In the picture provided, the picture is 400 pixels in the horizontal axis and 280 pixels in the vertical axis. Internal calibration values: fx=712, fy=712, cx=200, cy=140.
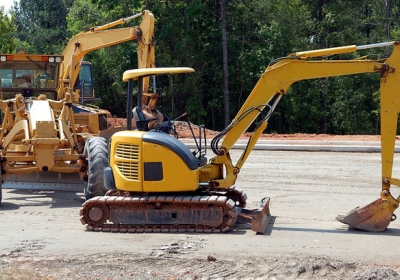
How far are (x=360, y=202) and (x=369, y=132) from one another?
937 inches

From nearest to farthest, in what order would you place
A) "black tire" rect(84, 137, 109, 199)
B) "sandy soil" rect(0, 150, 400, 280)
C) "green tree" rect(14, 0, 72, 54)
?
"sandy soil" rect(0, 150, 400, 280) → "black tire" rect(84, 137, 109, 199) → "green tree" rect(14, 0, 72, 54)

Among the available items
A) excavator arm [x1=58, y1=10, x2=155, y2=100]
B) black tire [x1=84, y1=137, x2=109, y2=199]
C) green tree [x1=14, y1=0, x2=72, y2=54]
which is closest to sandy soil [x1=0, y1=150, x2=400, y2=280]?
black tire [x1=84, y1=137, x2=109, y2=199]

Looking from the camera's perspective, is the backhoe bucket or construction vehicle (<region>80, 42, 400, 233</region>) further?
the backhoe bucket

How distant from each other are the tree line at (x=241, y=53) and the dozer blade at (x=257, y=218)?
2339cm

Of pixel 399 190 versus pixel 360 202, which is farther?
pixel 399 190

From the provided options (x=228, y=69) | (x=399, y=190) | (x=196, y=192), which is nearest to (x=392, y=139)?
(x=196, y=192)

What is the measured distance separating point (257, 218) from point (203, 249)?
3.71ft

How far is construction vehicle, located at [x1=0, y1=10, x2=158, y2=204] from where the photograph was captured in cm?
1262

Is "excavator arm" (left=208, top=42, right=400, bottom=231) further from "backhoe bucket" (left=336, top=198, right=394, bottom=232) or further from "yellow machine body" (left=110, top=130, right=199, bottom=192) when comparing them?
"yellow machine body" (left=110, top=130, right=199, bottom=192)

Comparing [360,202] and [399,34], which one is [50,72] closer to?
[360,202]

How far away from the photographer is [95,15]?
3884cm

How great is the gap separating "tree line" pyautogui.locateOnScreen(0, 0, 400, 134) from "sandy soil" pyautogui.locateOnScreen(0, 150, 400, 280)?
22124 millimetres

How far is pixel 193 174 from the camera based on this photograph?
9.66m

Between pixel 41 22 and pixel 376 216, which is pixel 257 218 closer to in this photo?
pixel 376 216
